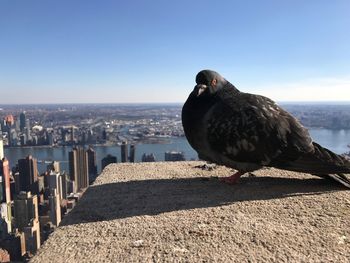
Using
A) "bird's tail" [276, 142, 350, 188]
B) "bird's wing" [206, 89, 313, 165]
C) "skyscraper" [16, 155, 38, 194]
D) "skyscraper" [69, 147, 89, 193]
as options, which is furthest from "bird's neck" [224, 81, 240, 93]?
"skyscraper" [69, 147, 89, 193]

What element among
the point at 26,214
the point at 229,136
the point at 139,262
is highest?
the point at 229,136

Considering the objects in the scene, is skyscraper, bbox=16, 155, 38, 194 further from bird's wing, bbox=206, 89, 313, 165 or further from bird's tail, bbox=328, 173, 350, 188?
bird's tail, bbox=328, 173, 350, 188

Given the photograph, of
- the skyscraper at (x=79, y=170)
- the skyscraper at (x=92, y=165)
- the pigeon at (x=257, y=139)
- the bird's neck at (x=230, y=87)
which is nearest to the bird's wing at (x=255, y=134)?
the pigeon at (x=257, y=139)

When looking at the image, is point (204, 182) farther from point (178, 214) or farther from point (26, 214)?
point (26, 214)

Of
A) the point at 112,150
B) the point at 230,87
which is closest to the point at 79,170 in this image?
the point at 112,150

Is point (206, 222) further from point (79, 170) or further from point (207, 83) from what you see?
point (79, 170)

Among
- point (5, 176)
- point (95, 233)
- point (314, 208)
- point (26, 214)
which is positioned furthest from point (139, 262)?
point (5, 176)

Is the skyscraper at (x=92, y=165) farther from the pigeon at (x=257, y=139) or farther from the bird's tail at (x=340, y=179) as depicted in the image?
the bird's tail at (x=340, y=179)
